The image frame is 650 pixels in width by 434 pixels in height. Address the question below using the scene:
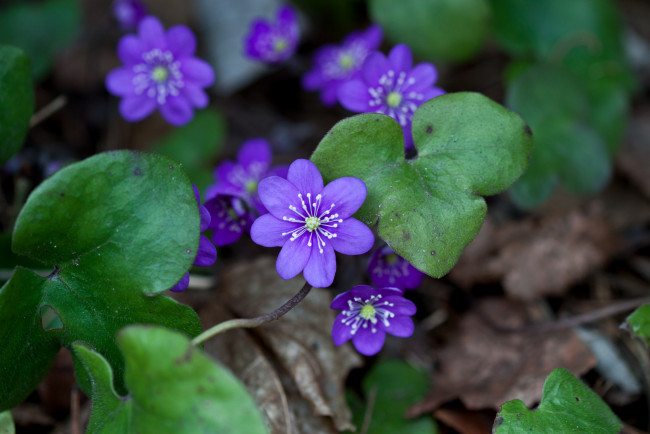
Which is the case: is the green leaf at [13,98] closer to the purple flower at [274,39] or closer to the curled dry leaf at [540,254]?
the purple flower at [274,39]

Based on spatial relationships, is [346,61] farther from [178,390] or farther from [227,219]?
[178,390]

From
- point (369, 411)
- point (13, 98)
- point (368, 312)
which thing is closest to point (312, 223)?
point (368, 312)

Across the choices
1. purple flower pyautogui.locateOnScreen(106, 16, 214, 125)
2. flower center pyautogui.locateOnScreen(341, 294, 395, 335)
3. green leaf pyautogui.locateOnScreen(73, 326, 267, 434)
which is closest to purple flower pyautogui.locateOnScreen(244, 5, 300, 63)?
purple flower pyautogui.locateOnScreen(106, 16, 214, 125)

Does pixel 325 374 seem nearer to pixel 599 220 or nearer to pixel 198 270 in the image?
pixel 198 270

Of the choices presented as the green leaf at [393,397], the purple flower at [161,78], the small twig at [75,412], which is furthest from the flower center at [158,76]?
the green leaf at [393,397]

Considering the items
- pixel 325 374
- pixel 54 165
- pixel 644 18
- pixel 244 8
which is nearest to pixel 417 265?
pixel 325 374

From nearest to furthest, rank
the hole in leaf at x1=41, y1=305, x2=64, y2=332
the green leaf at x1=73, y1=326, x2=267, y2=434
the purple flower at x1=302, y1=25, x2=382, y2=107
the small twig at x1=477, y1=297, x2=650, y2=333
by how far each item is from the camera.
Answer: the green leaf at x1=73, y1=326, x2=267, y2=434 < the hole in leaf at x1=41, y1=305, x2=64, y2=332 < the small twig at x1=477, y1=297, x2=650, y2=333 < the purple flower at x1=302, y1=25, x2=382, y2=107

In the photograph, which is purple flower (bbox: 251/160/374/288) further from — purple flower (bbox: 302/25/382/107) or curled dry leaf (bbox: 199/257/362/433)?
purple flower (bbox: 302/25/382/107)

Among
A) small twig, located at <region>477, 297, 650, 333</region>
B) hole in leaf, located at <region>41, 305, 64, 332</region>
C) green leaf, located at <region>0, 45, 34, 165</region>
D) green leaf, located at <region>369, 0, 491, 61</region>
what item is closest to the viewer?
hole in leaf, located at <region>41, 305, 64, 332</region>
